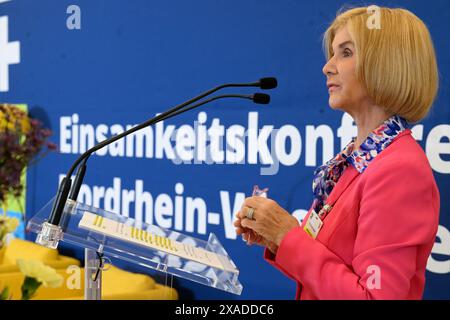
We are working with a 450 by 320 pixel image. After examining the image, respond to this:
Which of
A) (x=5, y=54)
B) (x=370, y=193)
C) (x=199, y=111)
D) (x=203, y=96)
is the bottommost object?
(x=370, y=193)

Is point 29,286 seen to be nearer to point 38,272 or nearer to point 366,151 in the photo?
point 38,272

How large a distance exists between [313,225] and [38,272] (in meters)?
0.71

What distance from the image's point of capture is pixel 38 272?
871 millimetres

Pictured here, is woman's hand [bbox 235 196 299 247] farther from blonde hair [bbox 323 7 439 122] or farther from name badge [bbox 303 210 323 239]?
blonde hair [bbox 323 7 439 122]

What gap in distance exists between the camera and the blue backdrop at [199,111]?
259cm

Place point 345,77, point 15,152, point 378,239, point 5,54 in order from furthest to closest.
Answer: point 5,54 < point 345,77 < point 378,239 < point 15,152

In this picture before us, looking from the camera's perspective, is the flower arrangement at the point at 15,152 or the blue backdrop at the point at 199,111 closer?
the flower arrangement at the point at 15,152

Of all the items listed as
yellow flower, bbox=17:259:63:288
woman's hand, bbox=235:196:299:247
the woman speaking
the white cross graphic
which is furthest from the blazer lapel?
the white cross graphic

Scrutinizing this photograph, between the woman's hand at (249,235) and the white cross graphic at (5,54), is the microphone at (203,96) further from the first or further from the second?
the white cross graphic at (5,54)

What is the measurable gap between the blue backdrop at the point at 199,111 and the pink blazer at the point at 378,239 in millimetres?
969

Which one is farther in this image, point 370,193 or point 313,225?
point 313,225

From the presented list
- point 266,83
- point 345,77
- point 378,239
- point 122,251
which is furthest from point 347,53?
point 122,251

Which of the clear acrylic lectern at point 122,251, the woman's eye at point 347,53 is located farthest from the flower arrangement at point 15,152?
the woman's eye at point 347,53
